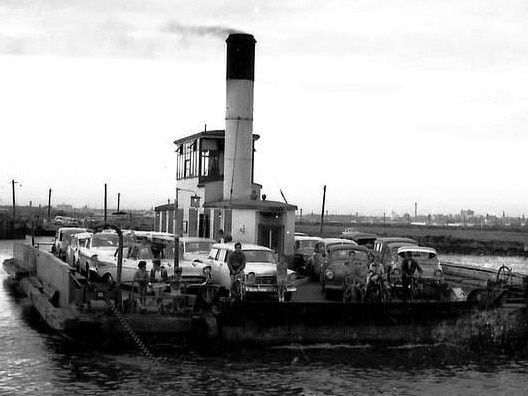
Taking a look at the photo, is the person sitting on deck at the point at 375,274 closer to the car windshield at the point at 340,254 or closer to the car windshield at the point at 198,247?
the car windshield at the point at 340,254

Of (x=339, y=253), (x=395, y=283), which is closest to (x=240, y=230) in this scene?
(x=339, y=253)

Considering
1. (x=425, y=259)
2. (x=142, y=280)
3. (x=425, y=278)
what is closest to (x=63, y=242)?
(x=142, y=280)

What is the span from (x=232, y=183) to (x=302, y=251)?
4376mm

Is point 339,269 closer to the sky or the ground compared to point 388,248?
closer to the ground

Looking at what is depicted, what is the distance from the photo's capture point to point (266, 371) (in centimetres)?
2144

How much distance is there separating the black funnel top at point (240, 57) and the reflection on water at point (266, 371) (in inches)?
667

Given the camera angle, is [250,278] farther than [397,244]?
No

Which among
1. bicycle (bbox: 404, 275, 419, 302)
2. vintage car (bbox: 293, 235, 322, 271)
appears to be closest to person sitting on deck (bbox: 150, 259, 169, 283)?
bicycle (bbox: 404, 275, 419, 302)

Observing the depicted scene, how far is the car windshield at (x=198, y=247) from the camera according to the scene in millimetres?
30344

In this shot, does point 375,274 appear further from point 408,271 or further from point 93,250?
point 93,250

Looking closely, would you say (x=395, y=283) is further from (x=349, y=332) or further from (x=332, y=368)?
(x=332, y=368)

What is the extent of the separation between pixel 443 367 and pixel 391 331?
189 cm

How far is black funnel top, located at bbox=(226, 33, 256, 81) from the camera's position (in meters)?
38.1

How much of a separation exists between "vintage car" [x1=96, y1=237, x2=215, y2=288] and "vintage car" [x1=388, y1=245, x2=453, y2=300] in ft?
19.5
